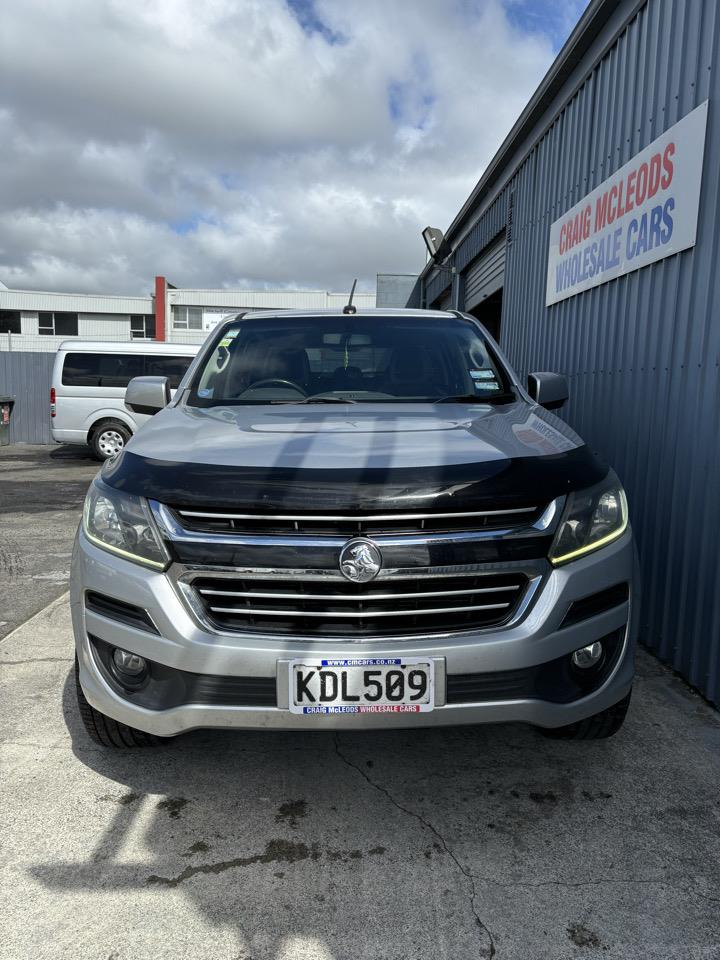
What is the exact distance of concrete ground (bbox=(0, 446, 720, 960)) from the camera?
5.99 feet

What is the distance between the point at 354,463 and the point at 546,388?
157 cm

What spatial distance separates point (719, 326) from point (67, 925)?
129 inches

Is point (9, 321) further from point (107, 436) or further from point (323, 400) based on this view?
point (323, 400)

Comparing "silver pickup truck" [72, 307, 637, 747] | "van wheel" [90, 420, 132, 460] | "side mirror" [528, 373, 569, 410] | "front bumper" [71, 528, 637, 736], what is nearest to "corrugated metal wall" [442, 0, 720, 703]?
"side mirror" [528, 373, 569, 410]

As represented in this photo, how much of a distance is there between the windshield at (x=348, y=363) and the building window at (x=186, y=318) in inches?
1375

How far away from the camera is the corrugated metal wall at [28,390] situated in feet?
57.1

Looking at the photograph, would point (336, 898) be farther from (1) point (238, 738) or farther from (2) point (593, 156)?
(2) point (593, 156)

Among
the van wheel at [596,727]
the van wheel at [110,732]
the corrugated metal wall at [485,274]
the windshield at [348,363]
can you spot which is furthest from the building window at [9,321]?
the van wheel at [596,727]

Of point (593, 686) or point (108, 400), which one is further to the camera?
point (108, 400)

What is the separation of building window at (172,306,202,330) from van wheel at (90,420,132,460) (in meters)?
24.6

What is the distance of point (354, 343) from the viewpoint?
354cm

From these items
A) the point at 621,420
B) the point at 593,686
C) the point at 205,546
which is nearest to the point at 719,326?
the point at 621,420

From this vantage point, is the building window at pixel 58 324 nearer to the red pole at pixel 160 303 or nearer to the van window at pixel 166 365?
the red pole at pixel 160 303

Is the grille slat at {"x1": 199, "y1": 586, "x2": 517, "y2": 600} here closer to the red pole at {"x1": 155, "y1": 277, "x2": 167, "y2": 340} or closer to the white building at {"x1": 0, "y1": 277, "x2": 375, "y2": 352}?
the white building at {"x1": 0, "y1": 277, "x2": 375, "y2": 352}
